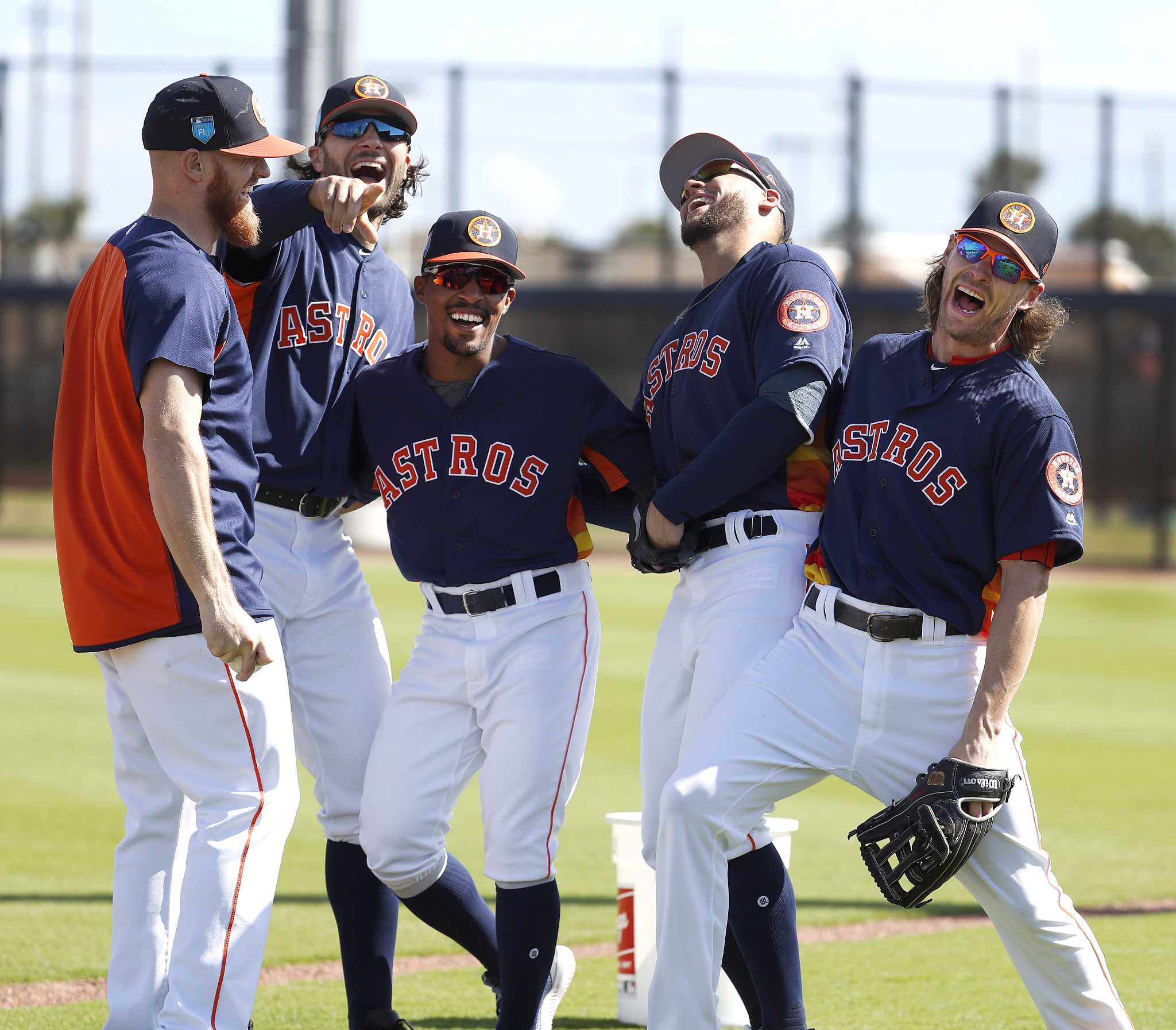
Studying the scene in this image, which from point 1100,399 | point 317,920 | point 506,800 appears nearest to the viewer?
point 506,800

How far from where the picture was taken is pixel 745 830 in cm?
345

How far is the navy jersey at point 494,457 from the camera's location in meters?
3.89

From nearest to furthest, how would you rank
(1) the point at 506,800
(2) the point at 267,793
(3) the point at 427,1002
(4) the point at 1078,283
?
(2) the point at 267,793 → (1) the point at 506,800 → (3) the point at 427,1002 → (4) the point at 1078,283

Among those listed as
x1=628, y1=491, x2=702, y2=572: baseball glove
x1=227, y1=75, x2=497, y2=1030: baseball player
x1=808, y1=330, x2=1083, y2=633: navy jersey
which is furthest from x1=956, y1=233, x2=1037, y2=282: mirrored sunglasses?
x1=227, y1=75, x2=497, y2=1030: baseball player

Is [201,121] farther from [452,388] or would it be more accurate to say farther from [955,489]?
[955,489]

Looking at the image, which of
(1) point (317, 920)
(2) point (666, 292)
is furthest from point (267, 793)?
(2) point (666, 292)

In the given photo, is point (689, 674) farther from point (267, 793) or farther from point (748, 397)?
point (267, 793)

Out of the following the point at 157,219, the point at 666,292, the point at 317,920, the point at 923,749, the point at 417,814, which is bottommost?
the point at 317,920

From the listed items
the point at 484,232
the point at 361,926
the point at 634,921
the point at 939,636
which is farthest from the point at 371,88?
the point at 634,921

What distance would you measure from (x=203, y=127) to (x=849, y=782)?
201 cm

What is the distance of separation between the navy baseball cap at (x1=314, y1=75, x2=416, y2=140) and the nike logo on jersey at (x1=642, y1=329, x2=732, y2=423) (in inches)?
37.7

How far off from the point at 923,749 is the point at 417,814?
124 centimetres

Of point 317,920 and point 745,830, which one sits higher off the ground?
point 745,830

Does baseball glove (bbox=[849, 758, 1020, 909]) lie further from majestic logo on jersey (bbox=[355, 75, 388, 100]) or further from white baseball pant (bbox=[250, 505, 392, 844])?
majestic logo on jersey (bbox=[355, 75, 388, 100])
